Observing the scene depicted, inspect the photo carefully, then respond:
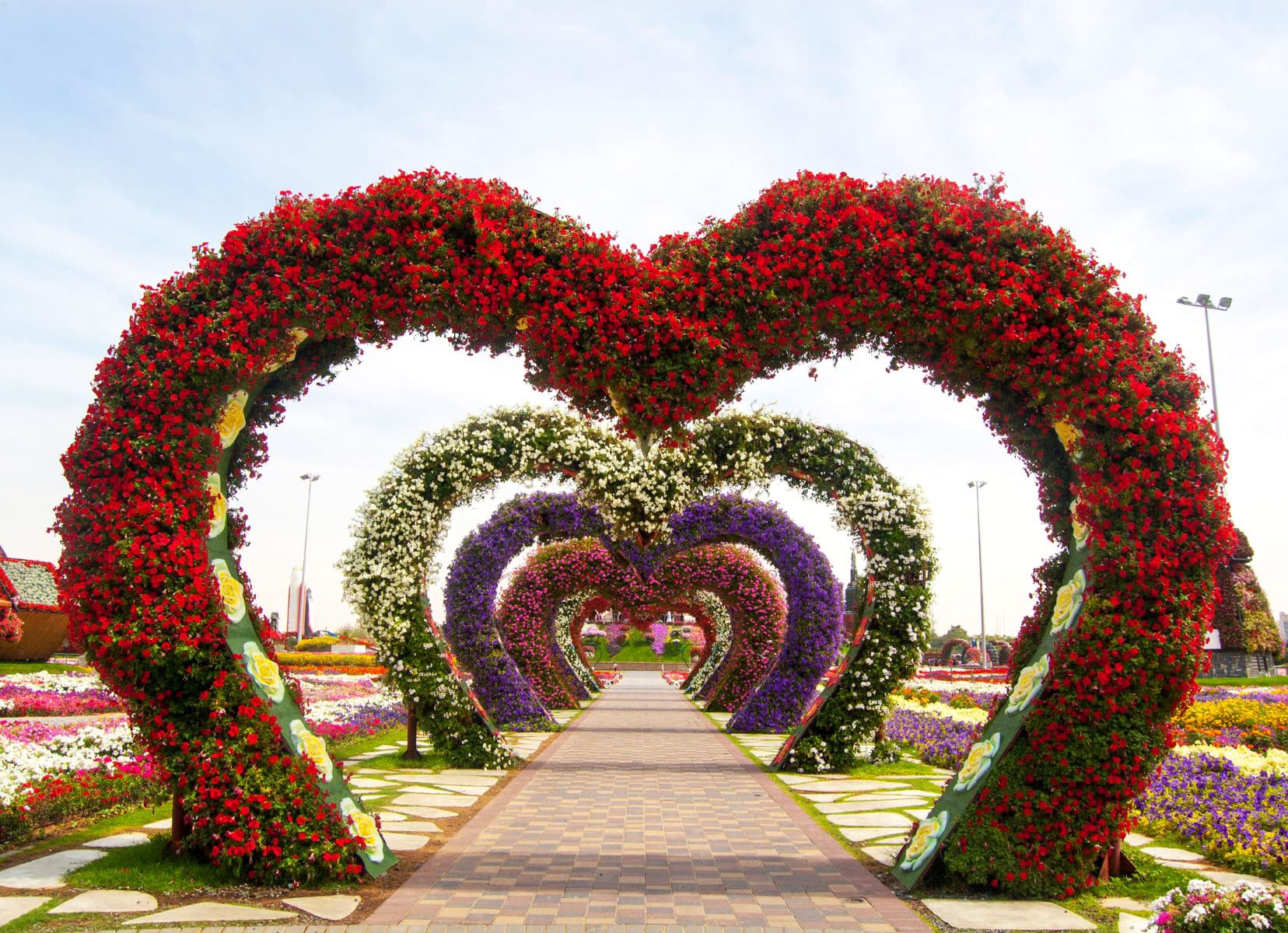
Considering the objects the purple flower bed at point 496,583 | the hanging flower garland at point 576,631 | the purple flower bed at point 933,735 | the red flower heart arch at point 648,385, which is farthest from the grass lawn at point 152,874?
the hanging flower garland at point 576,631

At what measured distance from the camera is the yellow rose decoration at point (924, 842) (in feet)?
17.5

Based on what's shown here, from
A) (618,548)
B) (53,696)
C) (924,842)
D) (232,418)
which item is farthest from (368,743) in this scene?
(924,842)

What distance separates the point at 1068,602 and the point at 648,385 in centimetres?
264

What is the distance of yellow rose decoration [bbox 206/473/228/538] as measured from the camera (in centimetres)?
534

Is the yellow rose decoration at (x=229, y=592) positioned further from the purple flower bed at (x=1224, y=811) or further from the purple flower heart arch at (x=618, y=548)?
the purple flower heart arch at (x=618, y=548)

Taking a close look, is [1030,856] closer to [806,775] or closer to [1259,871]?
[1259,871]

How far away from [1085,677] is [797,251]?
8.98 ft

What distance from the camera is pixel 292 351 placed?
555 cm

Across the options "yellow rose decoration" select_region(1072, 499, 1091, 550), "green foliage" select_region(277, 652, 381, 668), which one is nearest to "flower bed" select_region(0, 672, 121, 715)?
"yellow rose decoration" select_region(1072, 499, 1091, 550)

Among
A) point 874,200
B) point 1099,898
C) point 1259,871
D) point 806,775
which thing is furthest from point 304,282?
point 806,775

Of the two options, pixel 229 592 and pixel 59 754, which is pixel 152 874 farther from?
pixel 59 754

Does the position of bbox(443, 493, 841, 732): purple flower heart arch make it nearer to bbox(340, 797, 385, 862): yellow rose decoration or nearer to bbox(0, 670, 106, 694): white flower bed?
bbox(0, 670, 106, 694): white flower bed

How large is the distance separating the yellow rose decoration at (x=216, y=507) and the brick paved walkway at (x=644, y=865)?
7.26 ft

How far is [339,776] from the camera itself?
17.8 ft
